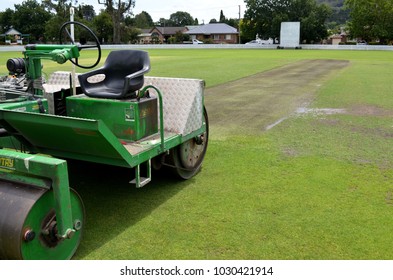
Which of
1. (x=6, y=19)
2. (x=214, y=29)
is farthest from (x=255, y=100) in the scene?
(x=214, y=29)

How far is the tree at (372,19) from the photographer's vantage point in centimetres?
6109

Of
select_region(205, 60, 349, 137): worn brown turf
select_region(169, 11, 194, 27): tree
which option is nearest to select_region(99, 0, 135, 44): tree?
select_region(205, 60, 349, 137): worn brown turf

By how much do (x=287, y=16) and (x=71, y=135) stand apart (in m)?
69.6

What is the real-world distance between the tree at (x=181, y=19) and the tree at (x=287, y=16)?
85185 millimetres

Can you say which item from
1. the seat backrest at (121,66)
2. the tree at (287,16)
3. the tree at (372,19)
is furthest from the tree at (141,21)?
Answer: the seat backrest at (121,66)

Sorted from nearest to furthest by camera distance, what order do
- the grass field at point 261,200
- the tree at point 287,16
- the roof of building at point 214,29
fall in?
the grass field at point 261,200
the tree at point 287,16
the roof of building at point 214,29

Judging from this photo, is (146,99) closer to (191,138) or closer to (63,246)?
(191,138)

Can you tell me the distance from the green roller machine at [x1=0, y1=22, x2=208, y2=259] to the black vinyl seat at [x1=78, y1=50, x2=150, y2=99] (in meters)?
0.01

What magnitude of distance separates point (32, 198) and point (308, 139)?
5063 mm

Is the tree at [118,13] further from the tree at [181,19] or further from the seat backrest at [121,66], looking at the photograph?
the tree at [181,19]

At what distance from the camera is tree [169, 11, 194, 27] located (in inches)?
6152

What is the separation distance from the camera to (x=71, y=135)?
3654 millimetres

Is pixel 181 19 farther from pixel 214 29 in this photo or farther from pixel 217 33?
pixel 217 33

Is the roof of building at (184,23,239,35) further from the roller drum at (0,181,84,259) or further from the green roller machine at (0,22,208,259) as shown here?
the roller drum at (0,181,84,259)
